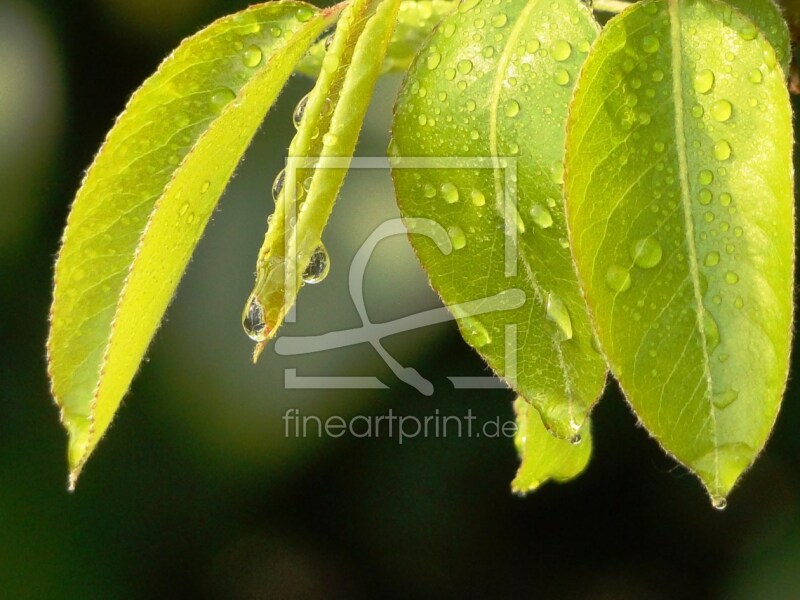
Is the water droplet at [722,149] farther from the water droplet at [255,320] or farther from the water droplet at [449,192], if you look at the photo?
the water droplet at [255,320]

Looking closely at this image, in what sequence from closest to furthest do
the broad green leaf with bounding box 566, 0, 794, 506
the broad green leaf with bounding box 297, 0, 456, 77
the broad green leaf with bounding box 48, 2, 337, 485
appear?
the broad green leaf with bounding box 566, 0, 794, 506
the broad green leaf with bounding box 48, 2, 337, 485
the broad green leaf with bounding box 297, 0, 456, 77

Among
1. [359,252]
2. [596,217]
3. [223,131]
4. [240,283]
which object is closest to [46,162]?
[240,283]

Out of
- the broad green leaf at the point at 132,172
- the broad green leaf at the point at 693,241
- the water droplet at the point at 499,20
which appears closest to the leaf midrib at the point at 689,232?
the broad green leaf at the point at 693,241

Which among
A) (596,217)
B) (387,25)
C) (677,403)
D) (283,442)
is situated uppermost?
(387,25)

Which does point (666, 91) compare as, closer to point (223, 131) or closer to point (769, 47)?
point (769, 47)

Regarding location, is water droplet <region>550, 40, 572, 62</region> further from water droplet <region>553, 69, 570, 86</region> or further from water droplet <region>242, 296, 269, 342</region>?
water droplet <region>242, 296, 269, 342</region>

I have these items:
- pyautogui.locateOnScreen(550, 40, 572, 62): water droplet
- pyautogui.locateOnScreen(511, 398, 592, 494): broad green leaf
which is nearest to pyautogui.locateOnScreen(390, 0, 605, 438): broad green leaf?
pyautogui.locateOnScreen(550, 40, 572, 62): water droplet
